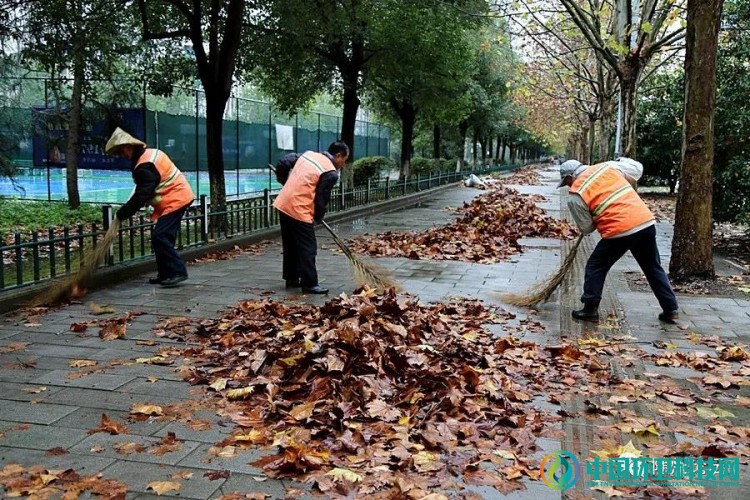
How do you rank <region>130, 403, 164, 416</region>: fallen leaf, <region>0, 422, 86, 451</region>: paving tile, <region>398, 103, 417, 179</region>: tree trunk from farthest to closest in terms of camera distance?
1. <region>398, 103, 417, 179</region>: tree trunk
2. <region>130, 403, 164, 416</region>: fallen leaf
3. <region>0, 422, 86, 451</region>: paving tile

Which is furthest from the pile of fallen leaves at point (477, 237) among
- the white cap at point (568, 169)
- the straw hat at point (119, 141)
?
the straw hat at point (119, 141)

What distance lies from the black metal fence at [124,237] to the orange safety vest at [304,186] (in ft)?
6.60

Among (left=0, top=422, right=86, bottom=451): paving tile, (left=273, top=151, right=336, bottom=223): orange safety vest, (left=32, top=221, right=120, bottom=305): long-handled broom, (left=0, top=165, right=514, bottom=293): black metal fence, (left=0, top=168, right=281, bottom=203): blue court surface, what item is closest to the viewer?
(left=0, top=422, right=86, bottom=451): paving tile

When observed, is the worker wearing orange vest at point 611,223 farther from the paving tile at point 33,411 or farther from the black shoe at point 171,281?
the paving tile at point 33,411

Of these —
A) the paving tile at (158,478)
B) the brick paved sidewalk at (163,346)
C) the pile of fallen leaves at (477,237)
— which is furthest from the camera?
the pile of fallen leaves at (477,237)

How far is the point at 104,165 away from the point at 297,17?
7.18 meters

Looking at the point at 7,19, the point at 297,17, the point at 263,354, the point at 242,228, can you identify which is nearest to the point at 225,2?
the point at 297,17

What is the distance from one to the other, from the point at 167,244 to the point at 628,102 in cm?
1073

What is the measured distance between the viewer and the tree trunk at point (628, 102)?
1398 centimetres

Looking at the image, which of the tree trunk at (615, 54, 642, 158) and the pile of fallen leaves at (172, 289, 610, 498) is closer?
the pile of fallen leaves at (172, 289, 610, 498)

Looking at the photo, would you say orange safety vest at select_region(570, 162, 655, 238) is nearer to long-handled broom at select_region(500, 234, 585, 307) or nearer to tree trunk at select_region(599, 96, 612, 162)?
long-handled broom at select_region(500, 234, 585, 307)

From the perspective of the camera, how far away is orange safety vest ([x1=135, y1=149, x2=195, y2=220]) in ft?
25.3

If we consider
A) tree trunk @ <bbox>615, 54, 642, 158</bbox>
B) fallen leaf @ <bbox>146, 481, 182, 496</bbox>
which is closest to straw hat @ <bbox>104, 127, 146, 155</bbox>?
fallen leaf @ <bbox>146, 481, 182, 496</bbox>

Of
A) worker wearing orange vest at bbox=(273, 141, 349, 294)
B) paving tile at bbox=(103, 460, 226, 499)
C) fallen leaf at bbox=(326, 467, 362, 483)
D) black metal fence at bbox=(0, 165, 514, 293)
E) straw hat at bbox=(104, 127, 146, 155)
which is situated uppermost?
straw hat at bbox=(104, 127, 146, 155)
